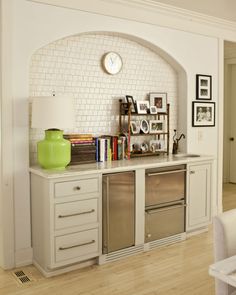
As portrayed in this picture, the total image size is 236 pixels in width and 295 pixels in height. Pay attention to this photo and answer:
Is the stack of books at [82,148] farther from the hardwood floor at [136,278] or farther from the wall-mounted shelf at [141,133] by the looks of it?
the hardwood floor at [136,278]

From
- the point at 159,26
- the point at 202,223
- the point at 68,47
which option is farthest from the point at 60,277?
the point at 159,26

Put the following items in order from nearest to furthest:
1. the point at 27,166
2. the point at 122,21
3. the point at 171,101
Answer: the point at 27,166
the point at 122,21
the point at 171,101

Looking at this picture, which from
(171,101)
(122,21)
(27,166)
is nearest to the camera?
(27,166)

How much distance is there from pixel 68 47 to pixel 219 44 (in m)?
2.26

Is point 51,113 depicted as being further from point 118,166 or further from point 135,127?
point 135,127

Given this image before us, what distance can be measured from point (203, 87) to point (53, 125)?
2440 millimetres

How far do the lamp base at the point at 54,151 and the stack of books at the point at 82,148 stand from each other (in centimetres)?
27

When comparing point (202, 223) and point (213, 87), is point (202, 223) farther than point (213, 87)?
No

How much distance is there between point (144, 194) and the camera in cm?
364

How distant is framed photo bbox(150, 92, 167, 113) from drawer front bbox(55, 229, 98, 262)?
176 cm

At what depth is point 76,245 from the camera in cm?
322

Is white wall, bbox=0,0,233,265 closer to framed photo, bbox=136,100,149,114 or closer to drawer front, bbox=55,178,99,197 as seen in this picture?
drawer front, bbox=55,178,99,197

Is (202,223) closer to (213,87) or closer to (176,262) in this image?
(176,262)

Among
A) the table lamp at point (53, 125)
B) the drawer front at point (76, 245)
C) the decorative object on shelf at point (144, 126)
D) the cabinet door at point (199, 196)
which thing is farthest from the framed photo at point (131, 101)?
the drawer front at point (76, 245)
